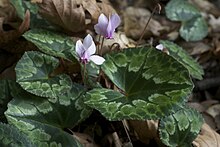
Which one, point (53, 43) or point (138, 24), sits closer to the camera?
point (53, 43)

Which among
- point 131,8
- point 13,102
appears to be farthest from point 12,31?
point 131,8

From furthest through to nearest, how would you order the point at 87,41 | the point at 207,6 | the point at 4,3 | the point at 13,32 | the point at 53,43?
the point at 207,6
the point at 4,3
the point at 13,32
the point at 53,43
the point at 87,41

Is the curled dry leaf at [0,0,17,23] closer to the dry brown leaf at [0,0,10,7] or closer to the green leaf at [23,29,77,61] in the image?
the dry brown leaf at [0,0,10,7]

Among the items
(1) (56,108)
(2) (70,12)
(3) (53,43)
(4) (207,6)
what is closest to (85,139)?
(1) (56,108)

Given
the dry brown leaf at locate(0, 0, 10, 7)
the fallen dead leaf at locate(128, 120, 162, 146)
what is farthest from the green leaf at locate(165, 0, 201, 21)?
the fallen dead leaf at locate(128, 120, 162, 146)

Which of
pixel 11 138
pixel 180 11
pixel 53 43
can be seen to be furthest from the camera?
pixel 180 11

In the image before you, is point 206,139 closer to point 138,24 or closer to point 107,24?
point 107,24

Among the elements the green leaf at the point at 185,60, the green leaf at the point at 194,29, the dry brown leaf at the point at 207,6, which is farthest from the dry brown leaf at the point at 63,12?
the dry brown leaf at the point at 207,6
